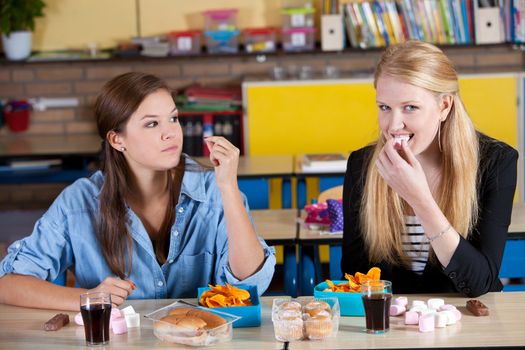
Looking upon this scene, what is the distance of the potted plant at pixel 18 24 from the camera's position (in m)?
5.87

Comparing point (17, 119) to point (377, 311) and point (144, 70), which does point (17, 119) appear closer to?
point (144, 70)

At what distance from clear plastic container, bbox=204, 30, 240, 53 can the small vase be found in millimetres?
1160

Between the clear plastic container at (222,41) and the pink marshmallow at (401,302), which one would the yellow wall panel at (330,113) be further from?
the pink marshmallow at (401,302)

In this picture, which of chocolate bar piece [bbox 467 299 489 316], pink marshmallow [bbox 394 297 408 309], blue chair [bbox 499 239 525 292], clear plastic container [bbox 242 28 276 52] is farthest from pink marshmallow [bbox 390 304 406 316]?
clear plastic container [bbox 242 28 276 52]

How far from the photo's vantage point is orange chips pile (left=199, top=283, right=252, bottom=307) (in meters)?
2.13

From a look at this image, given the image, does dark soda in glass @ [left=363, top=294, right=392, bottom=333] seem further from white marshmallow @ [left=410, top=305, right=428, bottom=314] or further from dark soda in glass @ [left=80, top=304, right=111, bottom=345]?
dark soda in glass @ [left=80, top=304, right=111, bottom=345]

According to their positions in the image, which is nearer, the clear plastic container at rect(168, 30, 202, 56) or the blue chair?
the blue chair

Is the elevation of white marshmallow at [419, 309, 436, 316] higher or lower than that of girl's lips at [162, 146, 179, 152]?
lower

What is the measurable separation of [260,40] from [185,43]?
0.48m

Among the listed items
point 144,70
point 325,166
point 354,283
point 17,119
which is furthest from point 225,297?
point 17,119

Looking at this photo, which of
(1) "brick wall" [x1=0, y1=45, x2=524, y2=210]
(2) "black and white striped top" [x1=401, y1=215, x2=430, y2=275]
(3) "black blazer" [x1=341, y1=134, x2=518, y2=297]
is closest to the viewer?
(3) "black blazer" [x1=341, y1=134, x2=518, y2=297]

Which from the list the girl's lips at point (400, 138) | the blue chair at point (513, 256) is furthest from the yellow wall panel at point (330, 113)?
the girl's lips at point (400, 138)

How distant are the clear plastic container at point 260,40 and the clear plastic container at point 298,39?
0.27 feet

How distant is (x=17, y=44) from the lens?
6008mm
